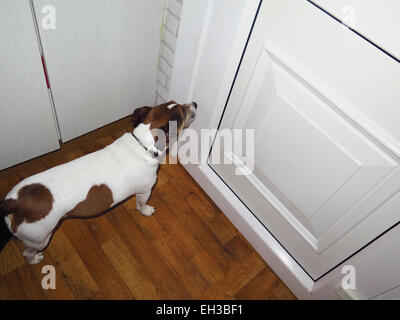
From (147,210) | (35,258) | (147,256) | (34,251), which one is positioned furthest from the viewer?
(147,210)

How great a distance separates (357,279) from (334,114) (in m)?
0.92

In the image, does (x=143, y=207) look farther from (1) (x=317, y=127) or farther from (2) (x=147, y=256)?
(1) (x=317, y=127)

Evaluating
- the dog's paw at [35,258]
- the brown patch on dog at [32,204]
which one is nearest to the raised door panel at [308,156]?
the brown patch on dog at [32,204]

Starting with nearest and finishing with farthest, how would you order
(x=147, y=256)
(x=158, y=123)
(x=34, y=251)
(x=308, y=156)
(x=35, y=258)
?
(x=308, y=156) < (x=158, y=123) < (x=34, y=251) < (x=35, y=258) < (x=147, y=256)

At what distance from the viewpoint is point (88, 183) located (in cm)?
157

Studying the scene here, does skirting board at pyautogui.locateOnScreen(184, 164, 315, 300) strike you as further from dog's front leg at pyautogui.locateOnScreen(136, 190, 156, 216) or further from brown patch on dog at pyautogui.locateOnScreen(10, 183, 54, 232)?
brown patch on dog at pyautogui.locateOnScreen(10, 183, 54, 232)

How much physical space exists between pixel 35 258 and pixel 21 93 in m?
0.99

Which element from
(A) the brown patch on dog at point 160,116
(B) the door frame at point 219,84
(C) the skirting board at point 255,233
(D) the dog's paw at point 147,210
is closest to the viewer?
(B) the door frame at point 219,84

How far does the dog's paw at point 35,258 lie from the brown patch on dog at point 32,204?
0.47m

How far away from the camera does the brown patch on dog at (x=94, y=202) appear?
158 centimetres

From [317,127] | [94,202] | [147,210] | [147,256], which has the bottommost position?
[147,256]

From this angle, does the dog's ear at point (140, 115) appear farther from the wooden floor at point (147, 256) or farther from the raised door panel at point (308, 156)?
the wooden floor at point (147, 256)

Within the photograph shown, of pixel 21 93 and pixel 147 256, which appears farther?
pixel 147 256

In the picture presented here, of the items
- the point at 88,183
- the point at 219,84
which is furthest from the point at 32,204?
the point at 219,84
